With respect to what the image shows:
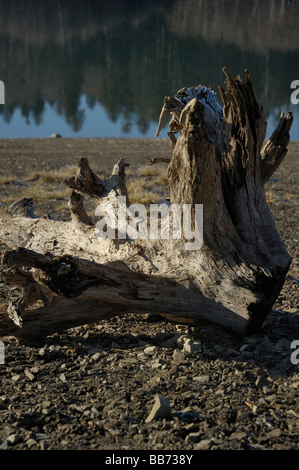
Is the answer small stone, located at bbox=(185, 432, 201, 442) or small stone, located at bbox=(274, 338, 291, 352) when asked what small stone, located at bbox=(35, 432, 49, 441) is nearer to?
small stone, located at bbox=(185, 432, 201, 442)

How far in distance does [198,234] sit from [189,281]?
377mm

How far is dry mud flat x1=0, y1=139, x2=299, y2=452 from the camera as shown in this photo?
338 centimetres

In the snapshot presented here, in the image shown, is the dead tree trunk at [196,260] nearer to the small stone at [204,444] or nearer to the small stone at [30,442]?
the small stone at [30,442]

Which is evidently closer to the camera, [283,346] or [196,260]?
[283,346]

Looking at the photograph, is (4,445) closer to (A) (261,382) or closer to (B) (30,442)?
(B) (30,442)

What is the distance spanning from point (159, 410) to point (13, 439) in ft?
2.75

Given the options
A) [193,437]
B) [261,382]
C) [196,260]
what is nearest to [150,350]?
[196,260]

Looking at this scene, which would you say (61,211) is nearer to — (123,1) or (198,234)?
(198,234)

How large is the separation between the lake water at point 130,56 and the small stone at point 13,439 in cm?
2188

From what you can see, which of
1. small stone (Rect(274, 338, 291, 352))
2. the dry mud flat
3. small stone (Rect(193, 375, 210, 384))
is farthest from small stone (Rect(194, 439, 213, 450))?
small stone (Rect(274, 338, 291, 352))

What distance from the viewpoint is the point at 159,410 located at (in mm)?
3520

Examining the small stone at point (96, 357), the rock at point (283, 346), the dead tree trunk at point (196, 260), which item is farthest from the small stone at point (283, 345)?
the small stone at point (96, 357)

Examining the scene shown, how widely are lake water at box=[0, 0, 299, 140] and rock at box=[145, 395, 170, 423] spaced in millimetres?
21772
